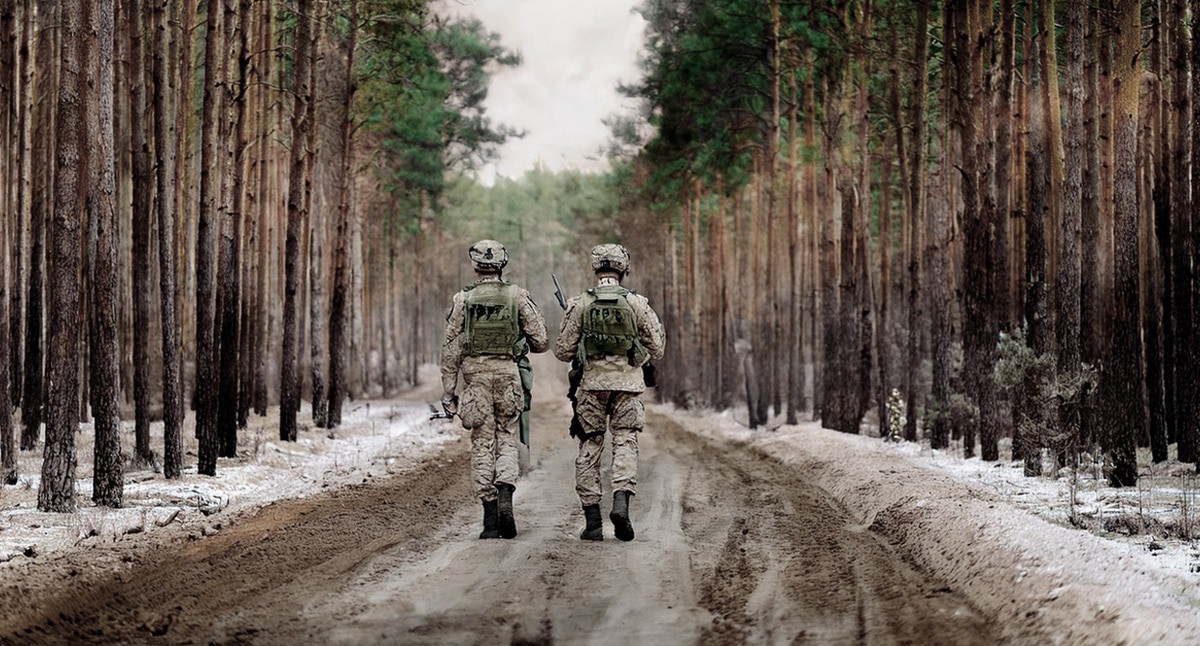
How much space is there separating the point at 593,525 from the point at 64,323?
485cm

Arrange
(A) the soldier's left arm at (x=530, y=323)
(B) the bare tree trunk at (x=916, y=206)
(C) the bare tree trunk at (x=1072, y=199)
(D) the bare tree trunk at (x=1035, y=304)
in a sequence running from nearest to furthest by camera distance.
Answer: (A) the soldier's left arm at (x=530, y=323), (C) the bare tree trunk at (x=1072, y=199), (D) the bare tree trunk at (x=1035, y=304), (B) the bare tree trunk at (x=916, y=206)

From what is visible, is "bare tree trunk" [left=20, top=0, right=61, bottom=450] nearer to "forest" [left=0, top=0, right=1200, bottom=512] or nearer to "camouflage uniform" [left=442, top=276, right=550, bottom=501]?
"forest" [left=0, top=0, right=1200, bottom=512]

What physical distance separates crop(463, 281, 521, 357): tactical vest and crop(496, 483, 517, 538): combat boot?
111 centimetres

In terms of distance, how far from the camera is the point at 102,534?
8211mm

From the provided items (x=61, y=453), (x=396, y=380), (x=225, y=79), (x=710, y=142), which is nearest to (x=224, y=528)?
(x=61, y=453)

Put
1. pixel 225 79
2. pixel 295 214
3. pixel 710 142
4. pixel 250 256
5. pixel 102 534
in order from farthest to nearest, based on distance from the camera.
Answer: pixel 710 142 → pixel 250 256 → pixel 295 214 → pixel 225 79 → pixel 102 534

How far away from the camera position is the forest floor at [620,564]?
5496mm

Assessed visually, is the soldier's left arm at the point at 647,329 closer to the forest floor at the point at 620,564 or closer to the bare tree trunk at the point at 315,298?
the forest floor at the point at 620,564

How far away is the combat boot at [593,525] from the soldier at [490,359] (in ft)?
2.30

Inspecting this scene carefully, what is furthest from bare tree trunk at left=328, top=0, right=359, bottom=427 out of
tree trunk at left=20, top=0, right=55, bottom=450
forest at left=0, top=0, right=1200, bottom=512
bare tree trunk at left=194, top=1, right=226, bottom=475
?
bare tree trunk at left=194, top=1, right=226, bottom=475

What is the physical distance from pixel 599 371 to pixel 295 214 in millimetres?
11252

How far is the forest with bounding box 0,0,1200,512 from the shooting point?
1177 cm

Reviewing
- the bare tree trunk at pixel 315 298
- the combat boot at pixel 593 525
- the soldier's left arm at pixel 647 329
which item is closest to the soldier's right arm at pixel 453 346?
the soldier's left arm at pixel 647 329

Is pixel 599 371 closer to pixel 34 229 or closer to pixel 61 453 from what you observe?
pixel 61 453
